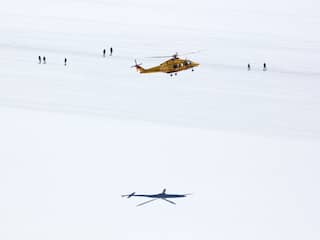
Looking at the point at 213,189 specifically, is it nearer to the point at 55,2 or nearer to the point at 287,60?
the point at 287,60

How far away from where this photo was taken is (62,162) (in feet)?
36.6

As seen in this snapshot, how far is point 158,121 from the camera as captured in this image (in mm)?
13094

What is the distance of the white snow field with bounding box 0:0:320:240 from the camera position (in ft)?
31.9

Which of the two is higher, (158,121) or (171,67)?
(171,67)

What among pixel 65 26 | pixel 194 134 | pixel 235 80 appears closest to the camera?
pixel 194 134

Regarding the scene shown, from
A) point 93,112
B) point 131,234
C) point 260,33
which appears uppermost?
point 260,33

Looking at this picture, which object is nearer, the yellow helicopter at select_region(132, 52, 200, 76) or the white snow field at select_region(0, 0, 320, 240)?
the white snow field at select_region(0, 0, 320, 240)

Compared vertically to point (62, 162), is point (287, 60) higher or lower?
higher

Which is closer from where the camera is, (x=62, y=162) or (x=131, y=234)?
(x=131, y=234)

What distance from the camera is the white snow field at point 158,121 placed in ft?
31.9

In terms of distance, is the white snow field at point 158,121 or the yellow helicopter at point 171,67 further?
the yellow helicopter at point 171,67

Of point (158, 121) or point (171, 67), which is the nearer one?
point (158, 121)

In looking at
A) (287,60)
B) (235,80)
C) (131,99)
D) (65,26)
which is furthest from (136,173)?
(65,26)

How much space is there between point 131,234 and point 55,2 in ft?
39.9
